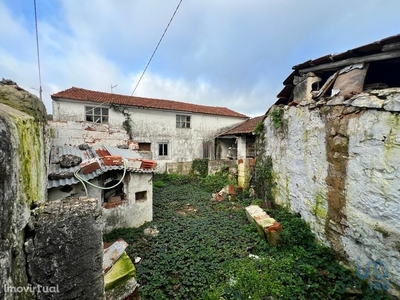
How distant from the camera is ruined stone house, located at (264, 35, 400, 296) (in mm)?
2938

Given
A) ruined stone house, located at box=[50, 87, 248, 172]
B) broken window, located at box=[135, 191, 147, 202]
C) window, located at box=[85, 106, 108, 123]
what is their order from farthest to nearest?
window, located at box=[85, 106, 108, 123], ruined stone house, located at box=[50, 87, 248, 172], broken window, located at box=[135, 191, 147, 202]

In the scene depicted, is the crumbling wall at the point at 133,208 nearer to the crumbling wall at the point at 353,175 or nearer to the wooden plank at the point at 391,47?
the crumbling wall at the point at 353,175

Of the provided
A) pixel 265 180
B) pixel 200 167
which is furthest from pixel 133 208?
pixel 200 167

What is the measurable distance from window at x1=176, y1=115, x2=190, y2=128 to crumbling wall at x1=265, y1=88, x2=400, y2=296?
10.6 m

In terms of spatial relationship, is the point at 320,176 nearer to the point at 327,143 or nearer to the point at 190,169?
the point at 327,143

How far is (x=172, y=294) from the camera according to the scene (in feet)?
10.6

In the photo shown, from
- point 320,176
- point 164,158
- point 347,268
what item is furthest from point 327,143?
point 164,158

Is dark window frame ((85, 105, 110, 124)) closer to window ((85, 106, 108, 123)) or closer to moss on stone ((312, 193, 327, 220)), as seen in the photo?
window ((85, 106, 108, 123))

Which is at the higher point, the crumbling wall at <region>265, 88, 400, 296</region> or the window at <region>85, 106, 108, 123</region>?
the window at <region>85, 106, 108, 123</region>

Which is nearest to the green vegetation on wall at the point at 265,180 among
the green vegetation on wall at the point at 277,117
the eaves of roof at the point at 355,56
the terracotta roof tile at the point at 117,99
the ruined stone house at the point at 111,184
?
the green vegetation on wall at the point at 277,117

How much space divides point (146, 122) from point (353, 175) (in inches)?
487

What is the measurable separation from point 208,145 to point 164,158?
392 centimetres

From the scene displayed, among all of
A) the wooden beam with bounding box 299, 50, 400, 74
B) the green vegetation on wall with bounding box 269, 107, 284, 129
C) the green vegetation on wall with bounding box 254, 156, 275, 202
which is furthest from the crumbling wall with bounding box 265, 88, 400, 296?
the green vegetation on wall with bounding box 254, 156, 275, 202

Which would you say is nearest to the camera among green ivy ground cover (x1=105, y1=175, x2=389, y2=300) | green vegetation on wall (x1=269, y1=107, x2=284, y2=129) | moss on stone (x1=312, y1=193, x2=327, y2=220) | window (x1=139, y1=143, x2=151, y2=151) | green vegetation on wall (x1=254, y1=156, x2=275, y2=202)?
green ivy ground cover (x1=105, y1=175, x2=389, y2=300)
